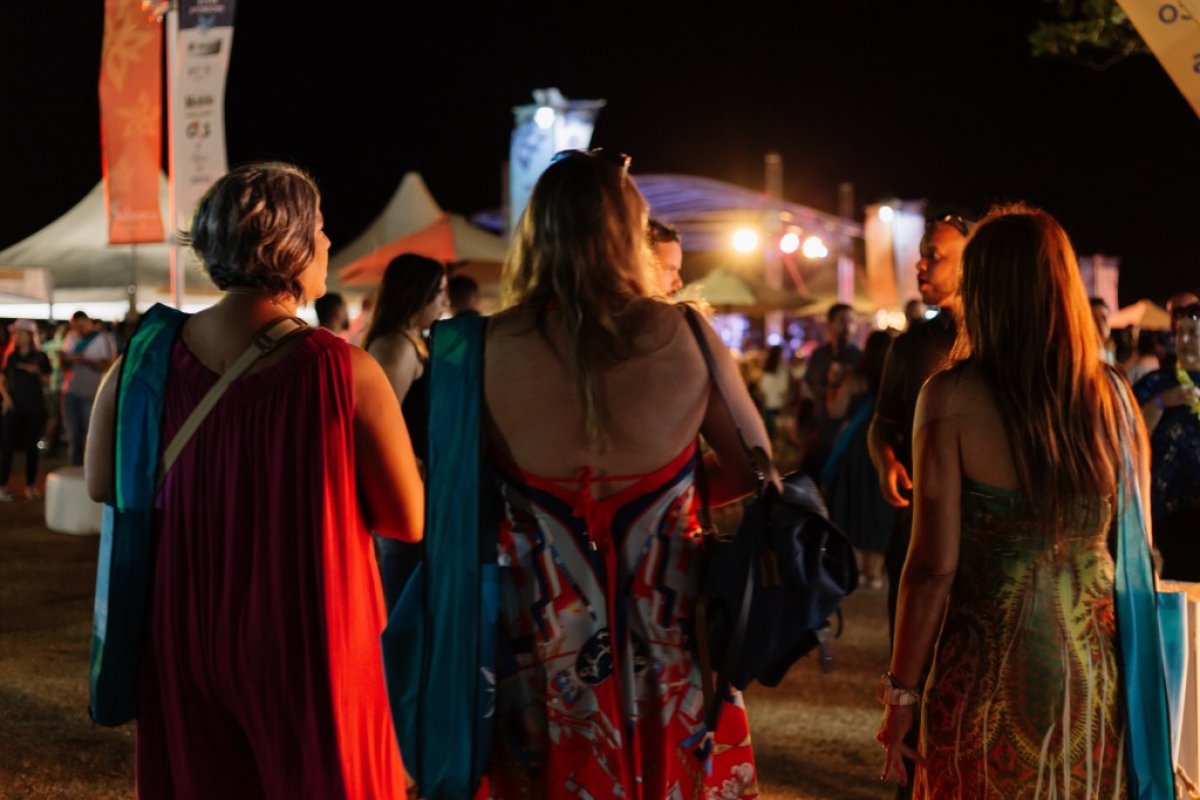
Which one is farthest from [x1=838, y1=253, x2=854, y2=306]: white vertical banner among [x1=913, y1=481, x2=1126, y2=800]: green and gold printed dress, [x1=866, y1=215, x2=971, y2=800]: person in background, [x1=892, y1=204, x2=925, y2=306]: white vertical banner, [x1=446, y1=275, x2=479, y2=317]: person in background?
[x1=913, y1=481, x2=1126, y2=800]: green and gold printed dress

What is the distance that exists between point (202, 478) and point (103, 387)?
32 cm

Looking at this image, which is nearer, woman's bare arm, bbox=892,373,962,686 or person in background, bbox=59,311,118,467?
woman's bare arm, bbox=892,373,962,686

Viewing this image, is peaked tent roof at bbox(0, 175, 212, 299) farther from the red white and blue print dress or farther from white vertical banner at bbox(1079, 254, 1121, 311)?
white vertical banner at bbox(1079, 254, 1121, 311)

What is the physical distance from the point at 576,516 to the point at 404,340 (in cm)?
254

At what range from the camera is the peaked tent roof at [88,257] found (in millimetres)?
20719

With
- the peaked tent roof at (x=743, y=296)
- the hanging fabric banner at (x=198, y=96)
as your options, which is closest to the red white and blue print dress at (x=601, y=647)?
the hanging fabric banner at (x=198, y=96)

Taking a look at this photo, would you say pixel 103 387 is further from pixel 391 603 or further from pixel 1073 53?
pixel 1073 53

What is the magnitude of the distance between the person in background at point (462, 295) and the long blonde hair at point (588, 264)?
3.70 meters

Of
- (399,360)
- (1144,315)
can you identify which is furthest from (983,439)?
(1144,315)

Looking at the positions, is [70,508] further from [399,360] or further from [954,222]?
[954,222]

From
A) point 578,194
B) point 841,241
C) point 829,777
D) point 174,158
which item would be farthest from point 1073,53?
point 841,241

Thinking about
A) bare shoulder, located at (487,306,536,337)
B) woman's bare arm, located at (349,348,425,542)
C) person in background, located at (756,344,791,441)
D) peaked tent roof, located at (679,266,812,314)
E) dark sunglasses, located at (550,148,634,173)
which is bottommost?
woman's bare arm, located at (349,348,425,542)

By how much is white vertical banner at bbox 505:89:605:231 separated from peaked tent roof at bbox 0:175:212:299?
5.34m

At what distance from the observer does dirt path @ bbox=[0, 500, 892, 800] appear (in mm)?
5211
